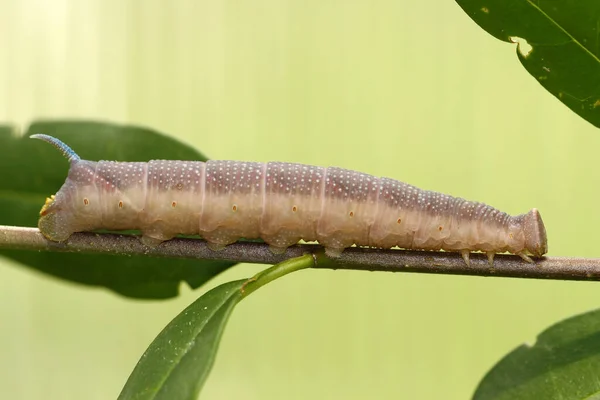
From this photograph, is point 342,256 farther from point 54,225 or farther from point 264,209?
point 54,225

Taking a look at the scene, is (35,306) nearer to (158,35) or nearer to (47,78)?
(47,78)

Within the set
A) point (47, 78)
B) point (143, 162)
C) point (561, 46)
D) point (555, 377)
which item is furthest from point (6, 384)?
point (561, 46)

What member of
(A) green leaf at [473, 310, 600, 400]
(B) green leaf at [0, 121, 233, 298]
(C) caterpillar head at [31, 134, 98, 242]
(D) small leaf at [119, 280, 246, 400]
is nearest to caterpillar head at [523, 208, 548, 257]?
(A) green leaf at [473, 310, 600, 400]

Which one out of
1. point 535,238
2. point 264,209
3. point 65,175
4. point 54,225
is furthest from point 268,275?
point 65,175

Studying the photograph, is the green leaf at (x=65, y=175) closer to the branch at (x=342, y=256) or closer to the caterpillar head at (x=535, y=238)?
the branch at (x=342, y=256)

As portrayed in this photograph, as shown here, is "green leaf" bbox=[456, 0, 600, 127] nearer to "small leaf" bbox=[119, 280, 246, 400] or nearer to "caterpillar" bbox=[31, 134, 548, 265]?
"caterpillar" bbox=[31, 134, 548, 265]

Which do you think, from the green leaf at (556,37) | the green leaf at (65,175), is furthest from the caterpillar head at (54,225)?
the green leaf at (556,37)

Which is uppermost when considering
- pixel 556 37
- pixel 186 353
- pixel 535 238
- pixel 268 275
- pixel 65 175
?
pixel 556 37
